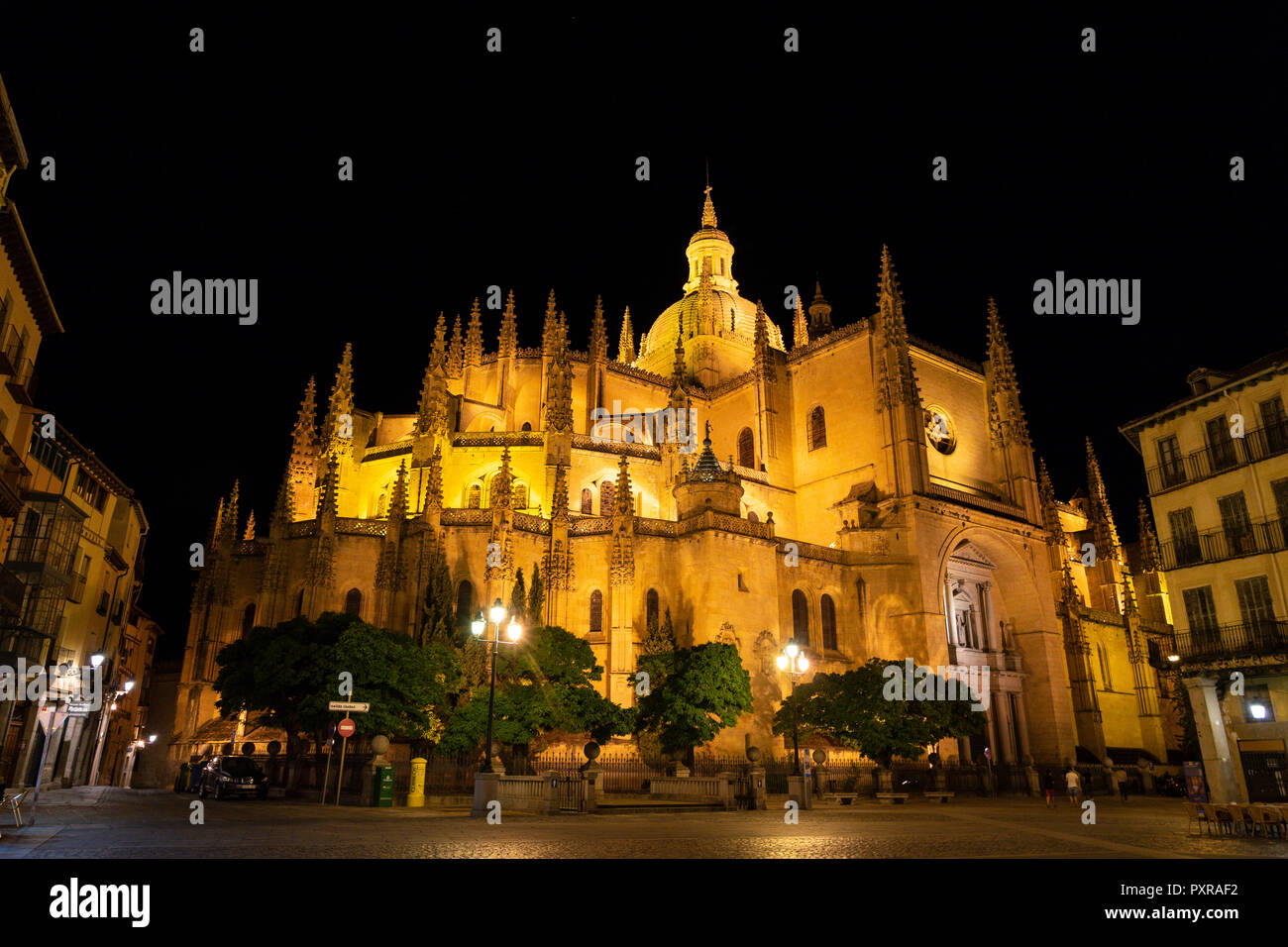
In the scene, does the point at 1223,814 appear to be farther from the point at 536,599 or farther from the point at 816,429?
the point at 816,429

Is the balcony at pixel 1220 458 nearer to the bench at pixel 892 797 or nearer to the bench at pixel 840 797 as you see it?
the bench at pixel 892 797

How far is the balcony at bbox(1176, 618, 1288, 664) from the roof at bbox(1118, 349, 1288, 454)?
6.43 m

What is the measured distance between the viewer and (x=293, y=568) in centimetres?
3662

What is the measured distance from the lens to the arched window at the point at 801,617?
3831cm

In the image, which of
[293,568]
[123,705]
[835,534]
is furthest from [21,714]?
[835,534]

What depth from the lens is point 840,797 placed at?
2756 centimetres

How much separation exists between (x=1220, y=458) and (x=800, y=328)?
4103 cm

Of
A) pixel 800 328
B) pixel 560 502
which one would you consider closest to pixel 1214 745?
pixel 560 502

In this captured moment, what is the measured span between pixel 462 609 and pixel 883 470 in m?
20.4

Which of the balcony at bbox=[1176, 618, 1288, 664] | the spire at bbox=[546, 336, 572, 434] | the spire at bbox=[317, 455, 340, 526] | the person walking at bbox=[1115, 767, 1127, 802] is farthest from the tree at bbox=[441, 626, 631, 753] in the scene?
the person walking at bbox=[1115, 767, 1127, 802]

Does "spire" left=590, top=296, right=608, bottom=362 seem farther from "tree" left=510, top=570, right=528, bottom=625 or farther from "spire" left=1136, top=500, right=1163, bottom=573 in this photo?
"spire" left=1136, top=500, right=1163, bottom=573

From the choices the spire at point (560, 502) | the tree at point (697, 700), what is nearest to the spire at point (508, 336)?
the spire at point (560, 502)

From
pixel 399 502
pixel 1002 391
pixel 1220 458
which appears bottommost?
pixel 1220 458
